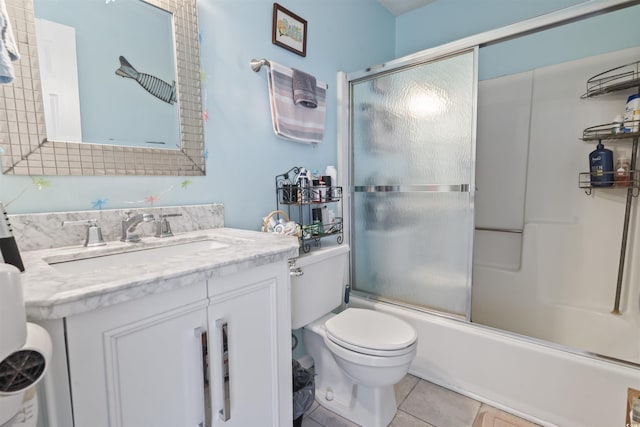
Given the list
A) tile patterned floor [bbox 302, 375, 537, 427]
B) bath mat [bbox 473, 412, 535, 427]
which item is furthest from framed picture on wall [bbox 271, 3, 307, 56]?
bath mat [bbox 473, 412, 535, 427]

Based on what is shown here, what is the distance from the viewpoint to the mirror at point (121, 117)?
88 cm

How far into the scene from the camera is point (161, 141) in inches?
46.9

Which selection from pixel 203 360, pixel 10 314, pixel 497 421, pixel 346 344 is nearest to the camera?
pixel 10 314

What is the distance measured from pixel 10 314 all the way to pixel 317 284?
1199 millimetres

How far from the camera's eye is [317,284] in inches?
58.9

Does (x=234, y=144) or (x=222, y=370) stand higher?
(x=234, y=144)

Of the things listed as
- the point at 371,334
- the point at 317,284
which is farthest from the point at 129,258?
the point at 371,334

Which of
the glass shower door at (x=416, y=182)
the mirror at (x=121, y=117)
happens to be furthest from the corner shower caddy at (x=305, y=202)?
the mirror at (x=121, y=117)

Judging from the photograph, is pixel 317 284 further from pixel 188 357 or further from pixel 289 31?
pixel 289 31

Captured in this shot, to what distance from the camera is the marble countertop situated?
0.52 metres

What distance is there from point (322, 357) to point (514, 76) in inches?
86.5

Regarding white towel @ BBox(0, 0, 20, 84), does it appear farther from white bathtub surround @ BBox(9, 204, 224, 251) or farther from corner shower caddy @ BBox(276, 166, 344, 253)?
corner shower caddy @ BBox(276, 166, 344, 253)

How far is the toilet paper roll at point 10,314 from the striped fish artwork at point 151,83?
3.14 ft

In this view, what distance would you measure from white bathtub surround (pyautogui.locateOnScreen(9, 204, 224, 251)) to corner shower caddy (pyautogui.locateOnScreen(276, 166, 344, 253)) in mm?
521
